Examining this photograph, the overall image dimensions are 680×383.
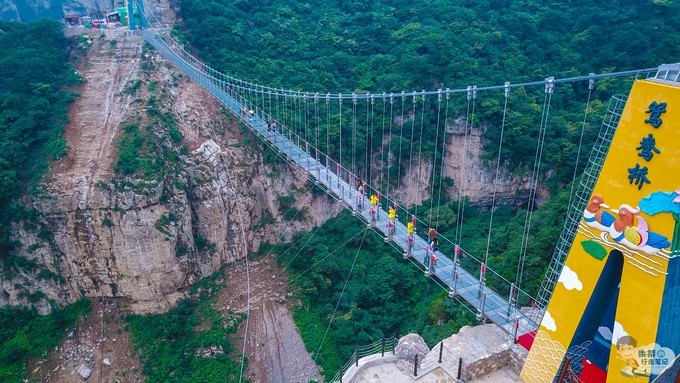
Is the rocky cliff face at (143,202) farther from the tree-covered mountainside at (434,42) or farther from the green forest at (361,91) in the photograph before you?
the tree-covered mountainside at (434,42)

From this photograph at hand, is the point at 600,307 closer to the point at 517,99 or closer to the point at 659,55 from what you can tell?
the point at 517,99

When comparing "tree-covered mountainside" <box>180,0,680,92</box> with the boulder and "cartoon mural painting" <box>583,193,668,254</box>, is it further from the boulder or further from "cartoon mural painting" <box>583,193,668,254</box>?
"cartoon mural painting" <box>583,193,668,254</box>

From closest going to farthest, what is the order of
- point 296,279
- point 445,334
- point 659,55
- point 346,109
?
point 445,334
point 296,279
point 659,55
point 346,109

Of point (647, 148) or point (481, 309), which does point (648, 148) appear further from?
point (481, 309)

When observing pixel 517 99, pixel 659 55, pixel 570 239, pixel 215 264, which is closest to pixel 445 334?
pixel 570 239

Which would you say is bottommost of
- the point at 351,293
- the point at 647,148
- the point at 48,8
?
the point at 351,293

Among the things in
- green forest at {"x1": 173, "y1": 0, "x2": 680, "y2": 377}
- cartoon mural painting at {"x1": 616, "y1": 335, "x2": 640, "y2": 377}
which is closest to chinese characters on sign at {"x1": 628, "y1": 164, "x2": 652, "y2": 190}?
cartoon mural painting at {"x1": 616, "y1": 335, "x2": 640, "y2": 377}

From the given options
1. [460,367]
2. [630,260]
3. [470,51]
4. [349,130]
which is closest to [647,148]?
[630,260]
